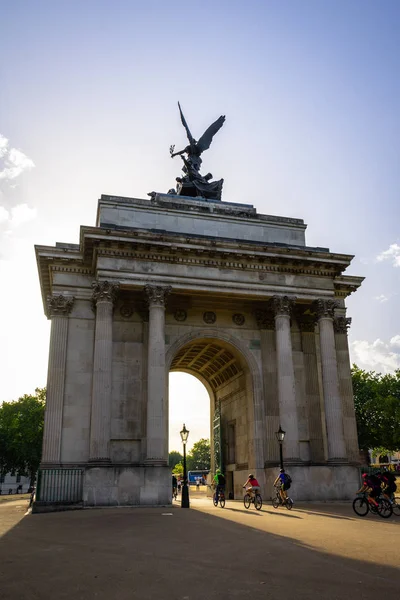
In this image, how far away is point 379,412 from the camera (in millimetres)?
62375

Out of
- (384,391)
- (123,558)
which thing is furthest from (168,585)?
(384,391)

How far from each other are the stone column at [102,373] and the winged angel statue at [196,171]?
461 inches

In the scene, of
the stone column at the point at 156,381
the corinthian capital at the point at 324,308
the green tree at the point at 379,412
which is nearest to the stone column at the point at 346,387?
the corinthian capital at the point at 324,308

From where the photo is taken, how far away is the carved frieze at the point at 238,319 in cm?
3344

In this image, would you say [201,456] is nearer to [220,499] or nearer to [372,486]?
[220,499]

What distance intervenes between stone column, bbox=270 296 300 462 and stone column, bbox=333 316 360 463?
14.4 feet

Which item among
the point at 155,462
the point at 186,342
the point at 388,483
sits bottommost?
the point at 388,483

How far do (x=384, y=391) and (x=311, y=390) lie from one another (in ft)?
111

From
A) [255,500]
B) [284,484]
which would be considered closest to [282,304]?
[284,484]

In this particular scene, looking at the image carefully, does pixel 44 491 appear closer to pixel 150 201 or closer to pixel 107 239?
pixel 107 239

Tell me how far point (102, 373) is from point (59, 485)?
5665mm

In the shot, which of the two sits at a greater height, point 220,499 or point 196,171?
point 196,171

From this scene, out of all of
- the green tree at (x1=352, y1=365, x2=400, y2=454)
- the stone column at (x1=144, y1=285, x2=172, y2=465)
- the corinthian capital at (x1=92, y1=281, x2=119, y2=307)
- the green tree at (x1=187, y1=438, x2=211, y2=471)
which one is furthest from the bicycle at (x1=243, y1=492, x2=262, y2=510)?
the green tree at (x1=187, y1=438, x2=211, y2=471)

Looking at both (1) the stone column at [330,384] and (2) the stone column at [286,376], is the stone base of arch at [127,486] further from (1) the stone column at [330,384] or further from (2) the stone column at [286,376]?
(1) the stone column at [330,384]
